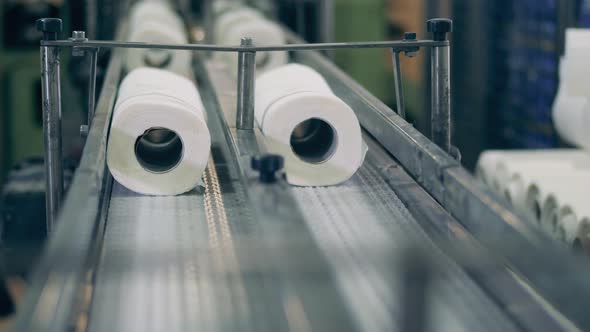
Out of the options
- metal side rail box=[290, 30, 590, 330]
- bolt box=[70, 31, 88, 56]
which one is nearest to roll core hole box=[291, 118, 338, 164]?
metal side rail box=[290, 30, 590, 330]

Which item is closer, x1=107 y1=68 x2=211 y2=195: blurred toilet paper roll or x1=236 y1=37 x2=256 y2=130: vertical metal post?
x1=107 y1=68 x2=211 y2=195: blurred toilet paper roll

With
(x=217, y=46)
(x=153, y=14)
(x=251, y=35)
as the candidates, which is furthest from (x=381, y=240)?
(x=153, y=14)

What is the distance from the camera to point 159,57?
298 cm

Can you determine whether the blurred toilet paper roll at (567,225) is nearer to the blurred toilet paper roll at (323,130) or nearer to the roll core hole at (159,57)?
the blurred toilet paper roll at (323,130)

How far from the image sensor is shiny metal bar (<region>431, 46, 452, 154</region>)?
185 centimetres

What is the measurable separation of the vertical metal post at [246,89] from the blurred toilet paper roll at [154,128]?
0.30 ft

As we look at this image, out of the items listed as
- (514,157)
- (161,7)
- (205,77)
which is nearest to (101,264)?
(205,77)

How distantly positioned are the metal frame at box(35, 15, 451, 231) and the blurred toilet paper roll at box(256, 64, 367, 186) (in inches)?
2.5

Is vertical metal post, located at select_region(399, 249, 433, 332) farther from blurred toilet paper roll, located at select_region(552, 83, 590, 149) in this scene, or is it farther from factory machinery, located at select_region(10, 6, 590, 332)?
blurred toilet paper roll, located at select_region(552, 83, 590, 149)

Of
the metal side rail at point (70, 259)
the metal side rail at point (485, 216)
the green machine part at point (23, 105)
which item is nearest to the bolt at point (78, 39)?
the metal side rail at point (70, 259)

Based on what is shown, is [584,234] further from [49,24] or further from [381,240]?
[49,24]

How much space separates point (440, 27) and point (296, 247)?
3.14 ft

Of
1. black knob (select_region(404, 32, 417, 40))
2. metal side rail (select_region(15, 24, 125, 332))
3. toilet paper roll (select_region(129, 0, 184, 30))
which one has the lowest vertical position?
metal side rail (select_region(15, 24, 125, 332))

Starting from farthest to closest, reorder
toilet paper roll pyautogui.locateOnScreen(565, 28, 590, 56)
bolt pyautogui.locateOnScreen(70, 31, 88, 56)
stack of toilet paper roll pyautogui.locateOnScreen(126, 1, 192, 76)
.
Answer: stack of toilet paper roll pyautogui.locateOnScreen(126, 1, 192, 76), toilet paper roll pyautogui.locateOnScreen(565, 28, 590, 56), bolt pyautogui.locateOnScreen(70, 31, 88, 56)
